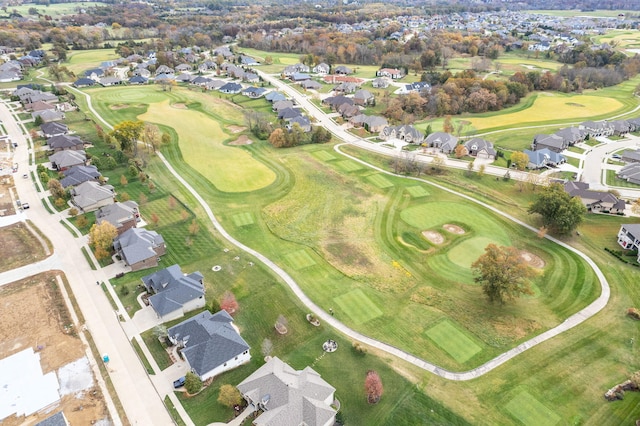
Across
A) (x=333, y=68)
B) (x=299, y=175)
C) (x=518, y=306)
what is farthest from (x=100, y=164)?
(x=333, y=68)

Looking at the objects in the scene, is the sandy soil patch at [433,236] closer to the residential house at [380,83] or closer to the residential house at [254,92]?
the residential house at [254,92]

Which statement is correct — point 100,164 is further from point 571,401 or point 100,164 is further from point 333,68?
point 333,68

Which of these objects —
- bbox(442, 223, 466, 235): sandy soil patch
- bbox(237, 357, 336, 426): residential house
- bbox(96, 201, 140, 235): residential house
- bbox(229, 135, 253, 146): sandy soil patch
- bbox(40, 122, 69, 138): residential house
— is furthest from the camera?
bbox(229, 135, 253, 146): sandy soil patch

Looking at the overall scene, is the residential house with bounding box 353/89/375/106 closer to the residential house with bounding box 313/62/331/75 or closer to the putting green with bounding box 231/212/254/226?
the residential house with bounding box 313/62/331/75

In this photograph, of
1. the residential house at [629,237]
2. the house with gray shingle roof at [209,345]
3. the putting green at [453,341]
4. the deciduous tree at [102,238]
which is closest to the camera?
the house with gray shingle roof at [209,345]

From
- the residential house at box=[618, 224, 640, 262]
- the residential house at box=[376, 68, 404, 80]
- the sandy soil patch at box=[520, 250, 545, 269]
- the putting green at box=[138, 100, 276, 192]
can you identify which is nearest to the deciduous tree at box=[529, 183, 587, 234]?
the residential house at box=[618, 224, 640, 262]

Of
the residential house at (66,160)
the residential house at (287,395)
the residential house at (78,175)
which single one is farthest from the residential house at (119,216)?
the residential house at (287,395)
